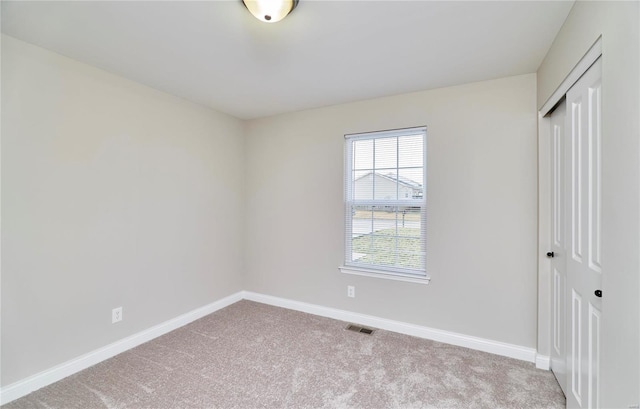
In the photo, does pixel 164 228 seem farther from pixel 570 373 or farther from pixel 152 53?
pixel 570 373

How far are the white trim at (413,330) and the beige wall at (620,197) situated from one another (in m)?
1.34

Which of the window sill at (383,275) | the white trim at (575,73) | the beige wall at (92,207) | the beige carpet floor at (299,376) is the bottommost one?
the beige carpet floor at (299,376)

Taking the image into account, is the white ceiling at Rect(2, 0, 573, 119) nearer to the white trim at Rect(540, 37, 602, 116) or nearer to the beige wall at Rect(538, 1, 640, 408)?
the white trim at Rect(540, 37, 602, 116)

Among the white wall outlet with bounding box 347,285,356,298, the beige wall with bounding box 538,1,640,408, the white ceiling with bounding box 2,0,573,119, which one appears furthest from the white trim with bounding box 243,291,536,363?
the white ceiling with bounding box 2,0,573,119

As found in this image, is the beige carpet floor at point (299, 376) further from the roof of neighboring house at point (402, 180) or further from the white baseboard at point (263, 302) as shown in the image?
the roof of neighboring house at point (402, 180)

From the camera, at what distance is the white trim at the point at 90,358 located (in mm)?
1909

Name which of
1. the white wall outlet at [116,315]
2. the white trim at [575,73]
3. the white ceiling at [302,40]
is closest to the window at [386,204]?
the white ceiling at [302,40]

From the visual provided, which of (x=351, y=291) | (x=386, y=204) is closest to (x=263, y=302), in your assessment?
(x=351, y=291)

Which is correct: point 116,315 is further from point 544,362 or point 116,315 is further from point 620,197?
point 544,362

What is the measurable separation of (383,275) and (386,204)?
75 centimetres

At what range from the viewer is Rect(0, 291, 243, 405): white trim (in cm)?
191

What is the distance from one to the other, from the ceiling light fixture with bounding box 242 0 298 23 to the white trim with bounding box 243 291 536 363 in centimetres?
280

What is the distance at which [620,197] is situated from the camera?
1.11 meters

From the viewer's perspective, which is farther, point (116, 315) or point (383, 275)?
point (383, 275)
